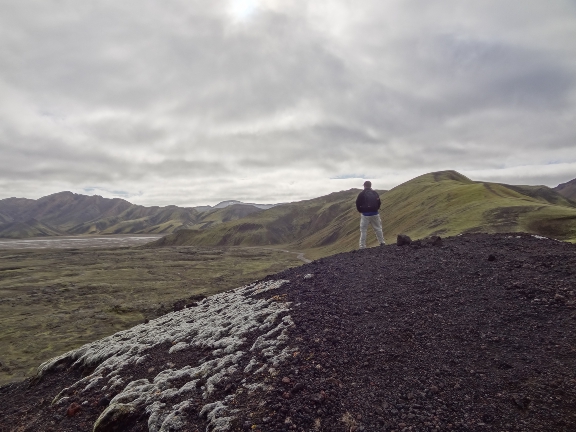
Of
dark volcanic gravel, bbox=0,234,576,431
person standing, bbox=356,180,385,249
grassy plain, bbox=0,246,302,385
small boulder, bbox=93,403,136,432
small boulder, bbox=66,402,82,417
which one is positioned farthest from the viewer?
grassy plain, bbox=0,246,302,385

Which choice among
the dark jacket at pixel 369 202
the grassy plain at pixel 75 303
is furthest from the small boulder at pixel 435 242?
the grassy plain at pixel 75 303

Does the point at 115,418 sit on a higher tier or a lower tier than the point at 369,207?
lower

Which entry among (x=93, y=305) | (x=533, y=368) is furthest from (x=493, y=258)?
(x=93, y=305)

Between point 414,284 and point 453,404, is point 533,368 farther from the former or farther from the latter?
point 414,284

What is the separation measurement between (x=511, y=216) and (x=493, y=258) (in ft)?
112

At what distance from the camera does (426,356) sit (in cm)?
920

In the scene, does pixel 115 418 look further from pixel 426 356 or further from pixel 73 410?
pixel 426 356

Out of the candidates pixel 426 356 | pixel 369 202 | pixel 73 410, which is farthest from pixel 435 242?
pixel 73 410

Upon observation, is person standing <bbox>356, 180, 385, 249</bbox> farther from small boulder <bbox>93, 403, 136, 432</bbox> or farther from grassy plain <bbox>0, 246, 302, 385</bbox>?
grassy plain <bbox>0, 246, 302, 385</bbox>

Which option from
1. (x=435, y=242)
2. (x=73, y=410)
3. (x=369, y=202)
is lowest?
(x=73, y=410)

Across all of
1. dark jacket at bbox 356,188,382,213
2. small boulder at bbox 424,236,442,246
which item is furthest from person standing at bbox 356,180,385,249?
small boulder at bbox 424,236,442,246

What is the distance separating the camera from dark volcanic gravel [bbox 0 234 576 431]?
7.13 m

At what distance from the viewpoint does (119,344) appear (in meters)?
18.3

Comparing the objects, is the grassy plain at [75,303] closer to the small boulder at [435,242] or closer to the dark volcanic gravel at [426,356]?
the dark volcanic gravel at [426,356]
